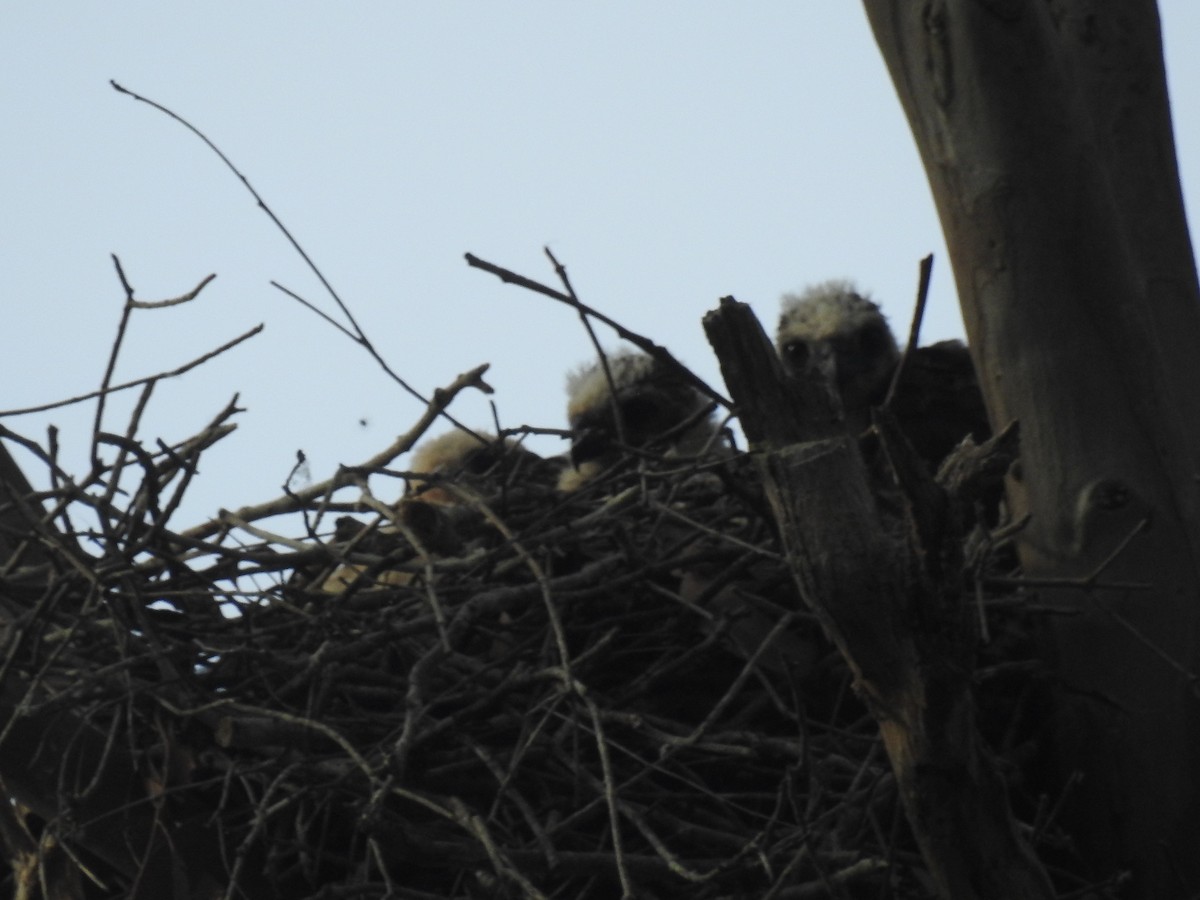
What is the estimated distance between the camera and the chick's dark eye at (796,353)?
4629mm

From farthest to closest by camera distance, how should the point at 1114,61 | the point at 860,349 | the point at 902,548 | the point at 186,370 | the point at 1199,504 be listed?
the point at 860,349 → the point at 1114,61 → the point at 1199,504 → the point at 186,370 → the point at 902,548

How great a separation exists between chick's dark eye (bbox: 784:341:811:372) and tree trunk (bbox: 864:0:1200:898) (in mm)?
1525

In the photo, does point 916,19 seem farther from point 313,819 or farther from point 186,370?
point 313,819

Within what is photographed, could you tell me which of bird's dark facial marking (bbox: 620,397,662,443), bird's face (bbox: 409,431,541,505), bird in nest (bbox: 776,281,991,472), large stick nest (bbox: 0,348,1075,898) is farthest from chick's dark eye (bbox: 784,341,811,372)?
large stick nest (bbox: 0,348,1075,898)

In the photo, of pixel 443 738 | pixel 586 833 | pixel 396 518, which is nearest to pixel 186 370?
pixel 396 518

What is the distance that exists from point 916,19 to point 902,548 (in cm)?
138

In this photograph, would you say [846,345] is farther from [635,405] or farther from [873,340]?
[635,405]

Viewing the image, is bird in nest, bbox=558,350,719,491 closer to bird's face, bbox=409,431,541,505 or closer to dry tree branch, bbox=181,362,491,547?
bird's face, bbox=409,431,541,505

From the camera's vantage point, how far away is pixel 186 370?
9.20ft

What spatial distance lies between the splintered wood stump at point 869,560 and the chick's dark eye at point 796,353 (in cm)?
254

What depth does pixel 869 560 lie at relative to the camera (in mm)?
1996

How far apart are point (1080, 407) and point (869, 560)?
3.59 feet

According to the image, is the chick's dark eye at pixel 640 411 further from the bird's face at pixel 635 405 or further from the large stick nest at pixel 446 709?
the large stick nest at pixel 446 709

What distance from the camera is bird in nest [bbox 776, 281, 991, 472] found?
3.81 m
